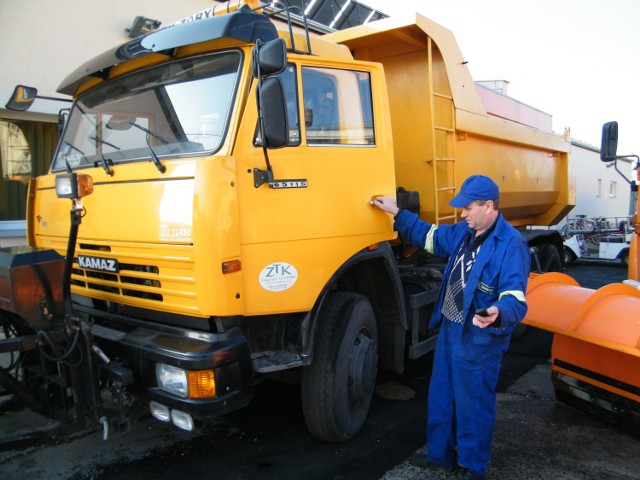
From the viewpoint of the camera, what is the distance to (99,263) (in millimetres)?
3088

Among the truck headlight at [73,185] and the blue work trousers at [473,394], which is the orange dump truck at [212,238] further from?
the blue work trousers at [473,394]

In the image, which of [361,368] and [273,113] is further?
[361,368]

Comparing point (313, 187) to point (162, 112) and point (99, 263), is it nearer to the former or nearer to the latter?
point (162, 112)

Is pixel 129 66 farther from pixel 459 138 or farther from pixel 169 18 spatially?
pixel 169 18

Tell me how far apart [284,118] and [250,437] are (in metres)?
2.29

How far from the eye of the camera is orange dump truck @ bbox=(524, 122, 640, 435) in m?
3.24

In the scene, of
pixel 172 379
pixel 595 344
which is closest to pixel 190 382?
pixel 172 379

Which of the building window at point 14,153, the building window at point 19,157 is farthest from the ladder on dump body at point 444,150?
the building window at point 14,153

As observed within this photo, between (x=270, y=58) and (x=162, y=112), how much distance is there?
0.91 metres

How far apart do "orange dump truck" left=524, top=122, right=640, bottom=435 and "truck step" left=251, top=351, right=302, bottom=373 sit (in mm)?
1894

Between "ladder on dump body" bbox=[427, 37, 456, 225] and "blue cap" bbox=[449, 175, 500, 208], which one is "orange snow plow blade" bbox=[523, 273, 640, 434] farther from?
"blue cap" bbox=[449, 175, 500, 208]

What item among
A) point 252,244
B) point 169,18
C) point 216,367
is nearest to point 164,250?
point 252,244

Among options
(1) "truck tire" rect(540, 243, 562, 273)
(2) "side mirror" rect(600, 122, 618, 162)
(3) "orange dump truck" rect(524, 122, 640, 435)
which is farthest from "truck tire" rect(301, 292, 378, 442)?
(1) "truck tire" rect(540, 243, 562, 273)

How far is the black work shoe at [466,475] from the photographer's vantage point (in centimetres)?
286
